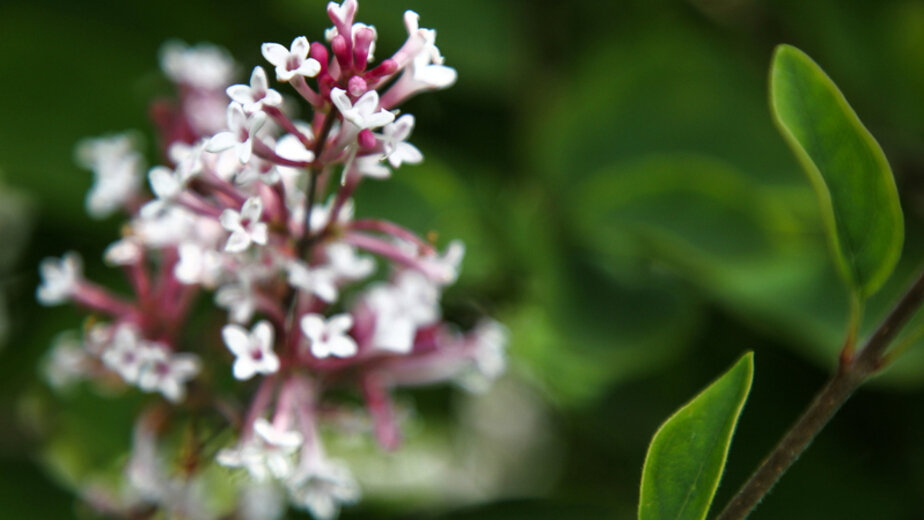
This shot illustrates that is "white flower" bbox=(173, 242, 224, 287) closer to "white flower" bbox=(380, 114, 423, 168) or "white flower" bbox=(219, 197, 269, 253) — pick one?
"white flower" bbox=(219, 197, 269, 253)

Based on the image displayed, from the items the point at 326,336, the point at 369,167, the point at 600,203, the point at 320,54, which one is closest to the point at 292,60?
the point at 320,54

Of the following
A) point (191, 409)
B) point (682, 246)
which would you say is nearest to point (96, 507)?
point (191, 409)

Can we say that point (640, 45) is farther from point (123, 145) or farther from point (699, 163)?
point (123, 145)

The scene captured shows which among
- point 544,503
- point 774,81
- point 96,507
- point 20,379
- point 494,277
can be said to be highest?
point 774,81

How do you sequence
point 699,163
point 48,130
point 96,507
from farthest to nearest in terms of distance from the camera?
point 48,130
point 699,163
point 96,507

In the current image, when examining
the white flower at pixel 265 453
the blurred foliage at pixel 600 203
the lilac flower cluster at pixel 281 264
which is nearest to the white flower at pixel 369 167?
the lilac flower cluster at pixel 281 264

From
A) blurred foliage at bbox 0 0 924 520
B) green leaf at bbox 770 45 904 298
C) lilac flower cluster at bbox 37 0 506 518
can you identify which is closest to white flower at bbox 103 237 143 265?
lilac flower cluster at bbox 37 0 506 518

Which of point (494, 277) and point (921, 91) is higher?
point (921, 91)
